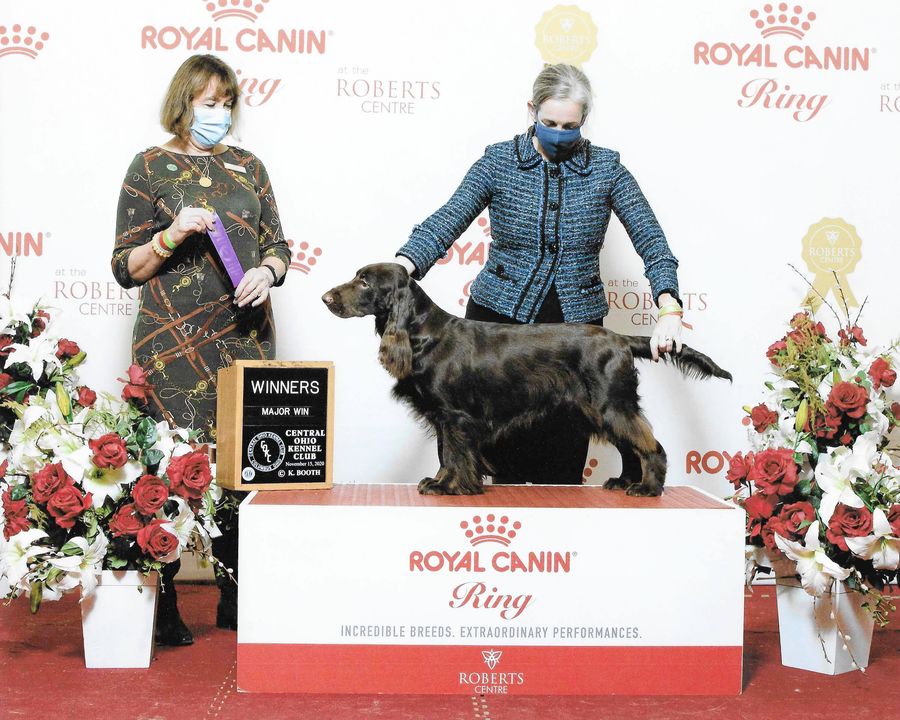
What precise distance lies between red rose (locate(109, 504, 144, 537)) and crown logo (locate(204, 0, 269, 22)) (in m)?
1.87

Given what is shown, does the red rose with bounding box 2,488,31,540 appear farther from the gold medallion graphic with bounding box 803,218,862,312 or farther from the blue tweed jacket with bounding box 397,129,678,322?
the gold medallion graphic with bounding box 803,218,862,312

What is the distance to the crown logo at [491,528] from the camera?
1.90 meters

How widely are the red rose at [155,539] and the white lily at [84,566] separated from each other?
9cm

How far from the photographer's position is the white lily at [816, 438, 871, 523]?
6.55ft

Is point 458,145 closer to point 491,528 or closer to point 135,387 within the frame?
point 135,387

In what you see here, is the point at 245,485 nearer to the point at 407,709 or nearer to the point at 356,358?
the point at 407,709

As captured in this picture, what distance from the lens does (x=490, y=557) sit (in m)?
1.91

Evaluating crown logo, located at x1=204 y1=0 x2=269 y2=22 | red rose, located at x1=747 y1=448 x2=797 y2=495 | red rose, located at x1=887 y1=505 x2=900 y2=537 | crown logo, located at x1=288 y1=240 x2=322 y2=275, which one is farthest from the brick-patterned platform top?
crown logo, located at x1=204 y1=0 x2=269 y2=22

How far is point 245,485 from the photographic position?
2.04 m

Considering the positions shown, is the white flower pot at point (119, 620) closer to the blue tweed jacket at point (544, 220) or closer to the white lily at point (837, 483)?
the blue tweed jacket at point (544, 220)

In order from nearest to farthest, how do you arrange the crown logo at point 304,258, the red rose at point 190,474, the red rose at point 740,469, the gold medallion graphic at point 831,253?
1. the red rose at point 190,474
2. the red rose at point 740,469
3. the crown logo at point 304,258
4. the gold medallion graphic at point 831,253

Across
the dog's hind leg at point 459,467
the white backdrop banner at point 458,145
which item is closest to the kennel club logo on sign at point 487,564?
the dog's hind leg at point 459,467

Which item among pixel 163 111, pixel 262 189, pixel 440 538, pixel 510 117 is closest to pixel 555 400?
pixel 440 538

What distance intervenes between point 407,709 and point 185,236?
3.97 feet
